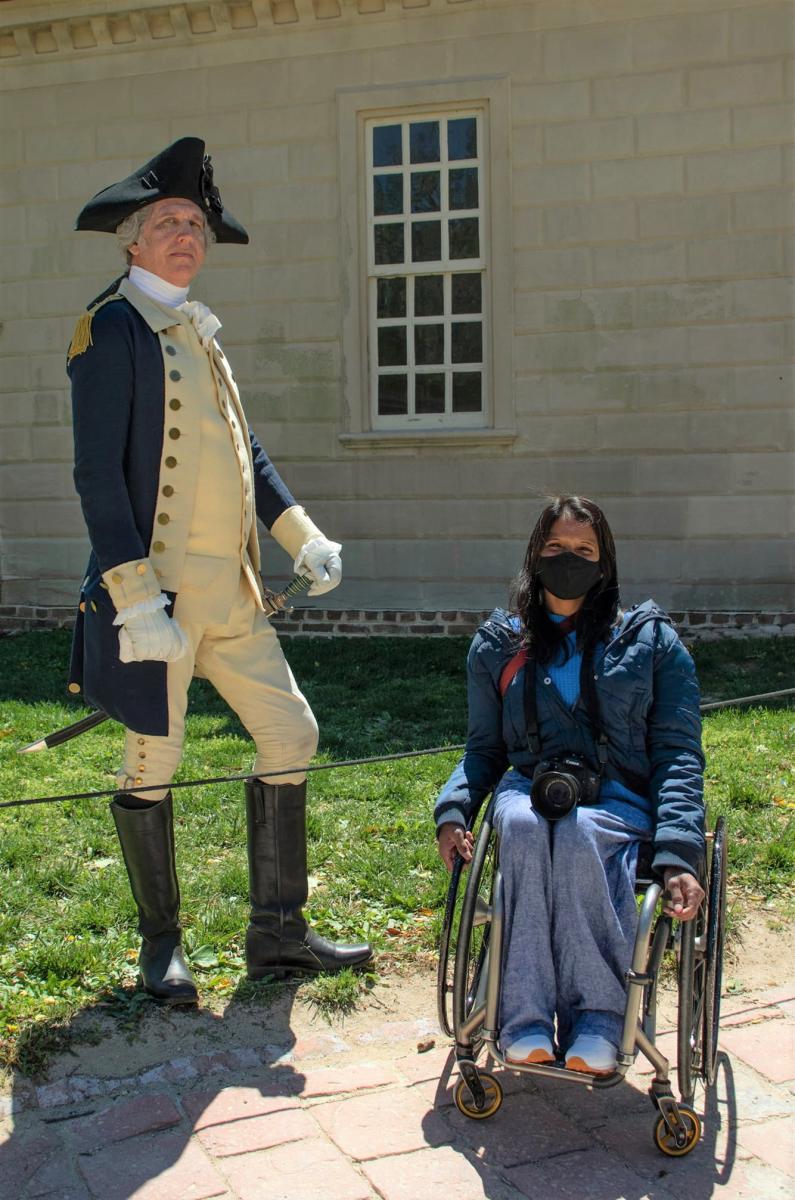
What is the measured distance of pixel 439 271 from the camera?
1005 centimetres

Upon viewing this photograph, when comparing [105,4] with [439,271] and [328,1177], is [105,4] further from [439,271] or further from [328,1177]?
[328,1177]

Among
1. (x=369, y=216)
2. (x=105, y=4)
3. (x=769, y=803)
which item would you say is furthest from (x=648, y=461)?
(x=105, y=4)

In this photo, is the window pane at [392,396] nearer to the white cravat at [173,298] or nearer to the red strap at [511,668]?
the white cravat at [173,298]

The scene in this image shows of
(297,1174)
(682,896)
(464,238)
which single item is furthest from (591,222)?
(297,1174)

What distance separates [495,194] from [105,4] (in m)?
3.64

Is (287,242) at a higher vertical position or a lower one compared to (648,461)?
Result: higher

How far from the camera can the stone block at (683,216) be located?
925 cm

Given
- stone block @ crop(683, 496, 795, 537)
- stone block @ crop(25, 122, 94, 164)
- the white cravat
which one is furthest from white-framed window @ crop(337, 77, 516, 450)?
the white cravat

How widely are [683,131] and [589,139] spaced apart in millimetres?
701

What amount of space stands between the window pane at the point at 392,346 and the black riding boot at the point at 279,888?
691 cm

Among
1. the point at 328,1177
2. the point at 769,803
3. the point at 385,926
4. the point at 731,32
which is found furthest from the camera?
the point at 731,32

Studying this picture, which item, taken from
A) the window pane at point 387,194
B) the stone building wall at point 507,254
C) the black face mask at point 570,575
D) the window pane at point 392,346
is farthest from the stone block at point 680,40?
the black face mask at point 570,575

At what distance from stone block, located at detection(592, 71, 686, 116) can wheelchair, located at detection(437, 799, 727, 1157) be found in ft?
24.7

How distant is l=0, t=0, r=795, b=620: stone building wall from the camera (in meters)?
9.27
